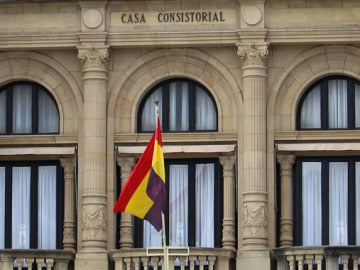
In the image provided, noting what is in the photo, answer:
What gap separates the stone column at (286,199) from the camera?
2694 inches

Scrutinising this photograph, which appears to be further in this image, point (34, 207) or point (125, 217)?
point (34, 207)

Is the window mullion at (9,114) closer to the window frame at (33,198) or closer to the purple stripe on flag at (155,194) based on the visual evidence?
the window frame at (33,198)

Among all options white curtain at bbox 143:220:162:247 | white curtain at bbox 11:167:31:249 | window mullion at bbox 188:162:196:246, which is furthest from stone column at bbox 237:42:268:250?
white curtain at bbox 11:167:31:249

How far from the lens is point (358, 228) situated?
6875 centimetres

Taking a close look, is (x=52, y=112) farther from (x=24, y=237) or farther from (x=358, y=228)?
(x=358, y=228)

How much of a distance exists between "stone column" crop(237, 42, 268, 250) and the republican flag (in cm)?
295

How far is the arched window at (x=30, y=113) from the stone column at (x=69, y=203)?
45.0 inches

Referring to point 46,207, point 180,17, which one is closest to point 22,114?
point 46,207

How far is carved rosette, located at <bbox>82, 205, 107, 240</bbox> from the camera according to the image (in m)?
68.1

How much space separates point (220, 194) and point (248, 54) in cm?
405

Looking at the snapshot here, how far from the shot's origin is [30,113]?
2753 inches

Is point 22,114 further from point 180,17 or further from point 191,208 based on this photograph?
point 191,208

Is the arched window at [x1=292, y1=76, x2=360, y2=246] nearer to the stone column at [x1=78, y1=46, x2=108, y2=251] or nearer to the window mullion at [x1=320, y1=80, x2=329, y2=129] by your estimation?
the window mullion at [x1=320, y1=80, x2=329, y2=129]

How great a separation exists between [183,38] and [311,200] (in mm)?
5777
